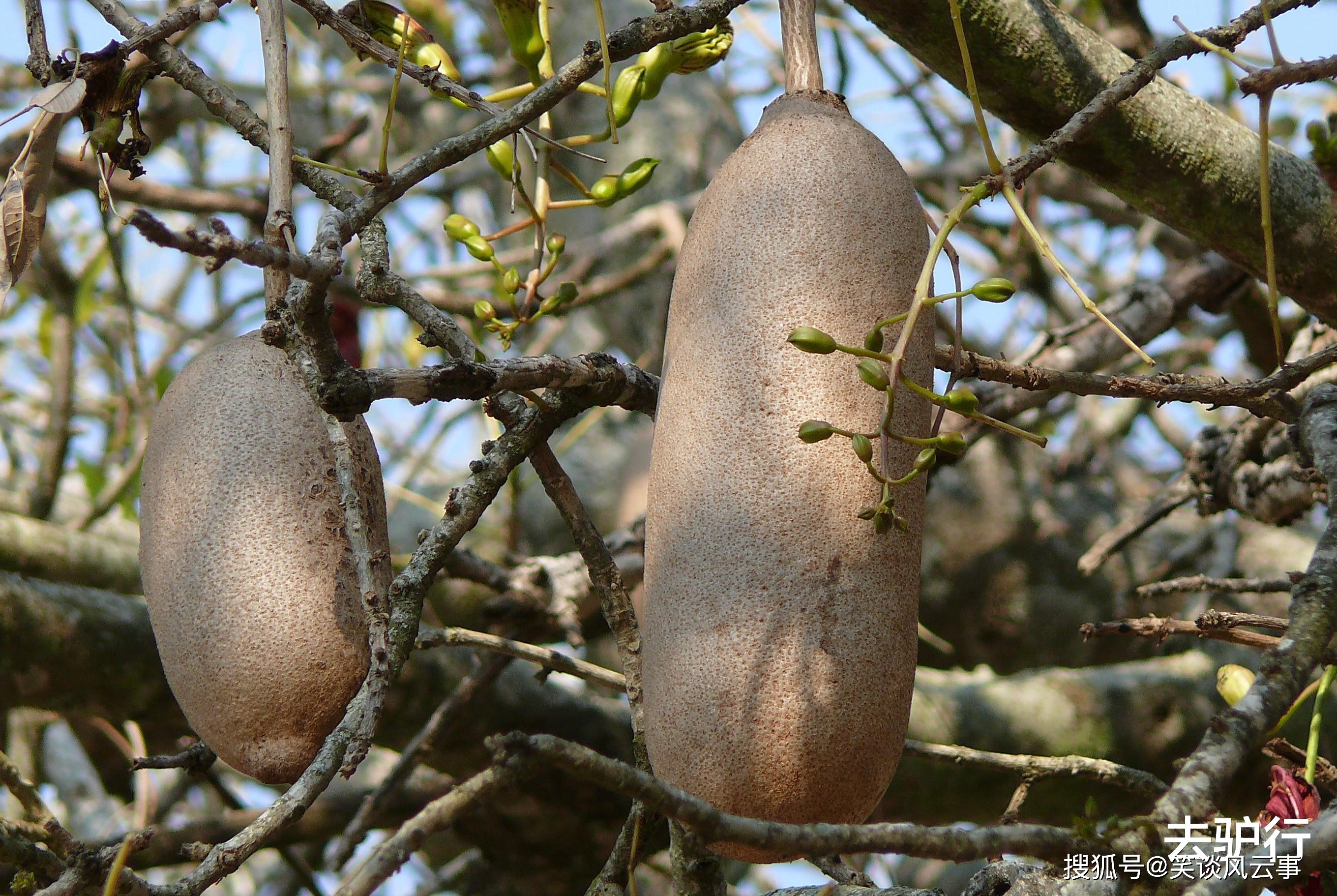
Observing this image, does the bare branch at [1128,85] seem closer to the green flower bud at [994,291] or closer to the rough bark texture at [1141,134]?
the green flower bud at [994,291]

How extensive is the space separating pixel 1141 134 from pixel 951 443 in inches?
21.0

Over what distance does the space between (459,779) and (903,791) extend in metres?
0.61

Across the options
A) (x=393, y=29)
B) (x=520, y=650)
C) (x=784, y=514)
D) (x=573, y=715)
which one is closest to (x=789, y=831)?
(x=784, y=514)

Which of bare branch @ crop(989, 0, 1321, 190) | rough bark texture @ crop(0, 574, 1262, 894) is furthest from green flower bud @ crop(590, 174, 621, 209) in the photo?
rough bark texture @ crop(0, 574, 1262, 894)

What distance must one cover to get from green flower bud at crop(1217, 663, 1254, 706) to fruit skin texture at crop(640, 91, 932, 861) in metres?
0.45

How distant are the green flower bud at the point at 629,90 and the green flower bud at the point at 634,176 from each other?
0.12 feet

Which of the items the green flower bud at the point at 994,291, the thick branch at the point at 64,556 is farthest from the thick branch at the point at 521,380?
the thick branch at the point at 64,556

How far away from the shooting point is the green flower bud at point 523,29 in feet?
3.25

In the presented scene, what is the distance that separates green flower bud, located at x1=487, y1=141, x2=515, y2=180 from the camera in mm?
1070

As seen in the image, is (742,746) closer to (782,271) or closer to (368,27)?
(782,271)

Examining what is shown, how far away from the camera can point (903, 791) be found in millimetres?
1759

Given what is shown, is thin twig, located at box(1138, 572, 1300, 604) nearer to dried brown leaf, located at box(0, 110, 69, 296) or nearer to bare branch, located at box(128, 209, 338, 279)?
bare branch, located at box(128, 209, 338, 279)

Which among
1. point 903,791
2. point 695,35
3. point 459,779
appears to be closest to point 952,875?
point 903,791

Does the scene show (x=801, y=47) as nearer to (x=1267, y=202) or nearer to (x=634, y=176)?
(x=634, y=176)
